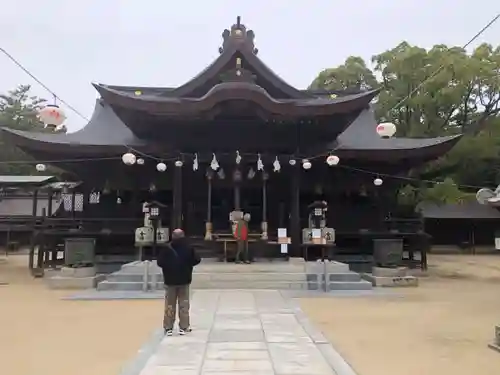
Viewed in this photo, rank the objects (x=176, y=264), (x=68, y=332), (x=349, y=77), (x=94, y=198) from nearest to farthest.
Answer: (x=176, y=264)
(x=68, y=332)
(x=94, y=198)
(x=349, y=77)

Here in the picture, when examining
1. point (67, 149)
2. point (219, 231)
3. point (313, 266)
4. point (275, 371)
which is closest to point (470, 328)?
point (275, 371)

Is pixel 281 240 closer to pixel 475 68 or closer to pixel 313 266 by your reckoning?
pixel 313 266

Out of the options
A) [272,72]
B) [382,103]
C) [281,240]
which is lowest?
[281,240]

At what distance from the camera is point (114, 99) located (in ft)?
50.4

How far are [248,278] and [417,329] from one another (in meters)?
6.14

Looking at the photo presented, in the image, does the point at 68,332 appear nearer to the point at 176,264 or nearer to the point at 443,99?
the point at 176,264

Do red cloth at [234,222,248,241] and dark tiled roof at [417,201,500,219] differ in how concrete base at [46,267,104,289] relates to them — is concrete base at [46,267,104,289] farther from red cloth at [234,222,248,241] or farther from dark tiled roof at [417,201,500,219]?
dark tiled roof at [417,201,500,219]

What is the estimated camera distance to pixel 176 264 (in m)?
7.61

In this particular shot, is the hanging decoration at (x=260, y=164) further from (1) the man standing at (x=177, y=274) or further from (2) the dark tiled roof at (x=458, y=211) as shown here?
(2) the dark tiled roof at (x=458, y=211)

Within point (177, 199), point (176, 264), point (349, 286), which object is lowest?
point (349, 286)

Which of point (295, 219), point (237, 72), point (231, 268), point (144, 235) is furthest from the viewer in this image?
point (237, 72)

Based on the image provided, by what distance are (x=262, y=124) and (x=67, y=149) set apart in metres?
6.33

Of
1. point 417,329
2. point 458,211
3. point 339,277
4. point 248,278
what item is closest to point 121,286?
point 248,278

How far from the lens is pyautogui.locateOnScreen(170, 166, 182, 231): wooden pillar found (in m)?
16.2
